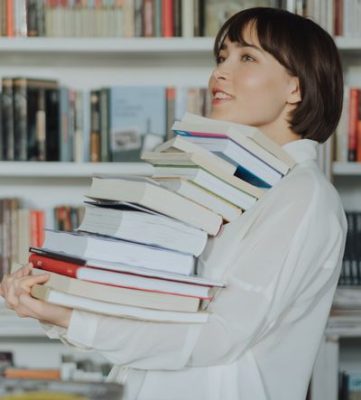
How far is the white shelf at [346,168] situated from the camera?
8.60 feet

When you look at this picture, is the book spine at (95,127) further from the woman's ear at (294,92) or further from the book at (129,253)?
the book at (129,253)

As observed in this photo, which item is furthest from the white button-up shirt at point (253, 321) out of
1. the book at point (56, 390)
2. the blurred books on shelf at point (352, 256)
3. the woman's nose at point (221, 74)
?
the blurred books on shelf at point (352, 256)

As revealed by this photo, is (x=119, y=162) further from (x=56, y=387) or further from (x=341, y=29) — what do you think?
(x=56, y=387)

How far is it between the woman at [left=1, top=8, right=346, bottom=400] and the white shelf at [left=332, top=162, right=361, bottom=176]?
3.77 feet

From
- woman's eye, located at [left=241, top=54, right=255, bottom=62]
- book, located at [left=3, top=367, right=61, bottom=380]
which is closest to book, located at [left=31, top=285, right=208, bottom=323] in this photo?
woman's eye, located at [left=241, top=54, right=255, bottom=62]

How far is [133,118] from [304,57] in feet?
4.07

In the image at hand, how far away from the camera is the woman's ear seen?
1495mm

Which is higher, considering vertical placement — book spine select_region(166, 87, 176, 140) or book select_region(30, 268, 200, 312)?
book spine select_region(166, 87, 176, 140)

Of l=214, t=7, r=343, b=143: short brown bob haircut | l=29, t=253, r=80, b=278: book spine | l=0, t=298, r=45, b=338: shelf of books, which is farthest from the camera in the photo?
l=0, t=298, r=45, b=338: shelf of books

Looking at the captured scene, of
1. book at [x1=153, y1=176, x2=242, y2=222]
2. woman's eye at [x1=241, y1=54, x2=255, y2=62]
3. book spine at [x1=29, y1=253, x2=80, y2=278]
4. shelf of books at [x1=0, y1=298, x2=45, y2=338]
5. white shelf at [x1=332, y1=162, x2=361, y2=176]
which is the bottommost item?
shelf of books at [x1=0, y1=298, x2=45, y2=338]

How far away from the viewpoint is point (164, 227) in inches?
51.4

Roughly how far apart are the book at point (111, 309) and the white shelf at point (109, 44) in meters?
1.45

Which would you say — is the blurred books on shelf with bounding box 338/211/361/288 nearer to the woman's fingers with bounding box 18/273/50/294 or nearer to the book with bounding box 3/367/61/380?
the book with bounding box 3/367/61/380

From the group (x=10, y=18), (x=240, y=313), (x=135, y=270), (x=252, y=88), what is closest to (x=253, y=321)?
(x=240, y=313)
